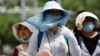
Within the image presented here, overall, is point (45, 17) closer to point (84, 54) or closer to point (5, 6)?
point (84, 54)

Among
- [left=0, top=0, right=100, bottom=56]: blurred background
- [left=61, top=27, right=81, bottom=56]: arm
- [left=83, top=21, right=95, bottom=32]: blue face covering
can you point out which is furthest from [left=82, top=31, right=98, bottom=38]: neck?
[left=0, top=0, right=100, bottom=56]: blurred background

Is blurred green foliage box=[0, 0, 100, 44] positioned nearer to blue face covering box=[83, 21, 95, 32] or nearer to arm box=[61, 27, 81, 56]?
blue face covering box=[83, 21, 95, 32]

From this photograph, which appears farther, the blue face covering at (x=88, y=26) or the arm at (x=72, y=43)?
the blue face covering at (x=88, y=26)

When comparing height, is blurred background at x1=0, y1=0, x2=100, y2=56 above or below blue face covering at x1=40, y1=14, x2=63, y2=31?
below

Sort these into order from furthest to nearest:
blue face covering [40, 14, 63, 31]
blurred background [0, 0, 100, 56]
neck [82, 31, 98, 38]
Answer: blurred background [0, 0, 100, 56] → neck [82, 31, 98, 38] → blue face covering [40, 14, 63, 31]

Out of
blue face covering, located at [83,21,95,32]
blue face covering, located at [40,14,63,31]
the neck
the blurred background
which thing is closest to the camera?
blue face covering, located at [40,14,63,31]

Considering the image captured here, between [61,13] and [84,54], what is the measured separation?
86 cm

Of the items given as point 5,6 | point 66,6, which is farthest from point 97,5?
point 5,6

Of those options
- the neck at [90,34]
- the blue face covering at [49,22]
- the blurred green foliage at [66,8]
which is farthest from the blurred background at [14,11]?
the blue face covering at [49,22]

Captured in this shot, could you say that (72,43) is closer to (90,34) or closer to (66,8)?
(90,34)

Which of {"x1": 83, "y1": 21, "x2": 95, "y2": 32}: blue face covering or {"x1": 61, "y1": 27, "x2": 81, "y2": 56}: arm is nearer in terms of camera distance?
{"x1": 61, "y1": 27, "x2": 81, "y2": 56}: arm

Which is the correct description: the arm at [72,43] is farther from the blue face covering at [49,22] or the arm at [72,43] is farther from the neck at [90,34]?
the neck at [90,34]

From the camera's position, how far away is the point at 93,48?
6973 millimetres

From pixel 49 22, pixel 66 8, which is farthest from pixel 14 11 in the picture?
pixel 49 22
